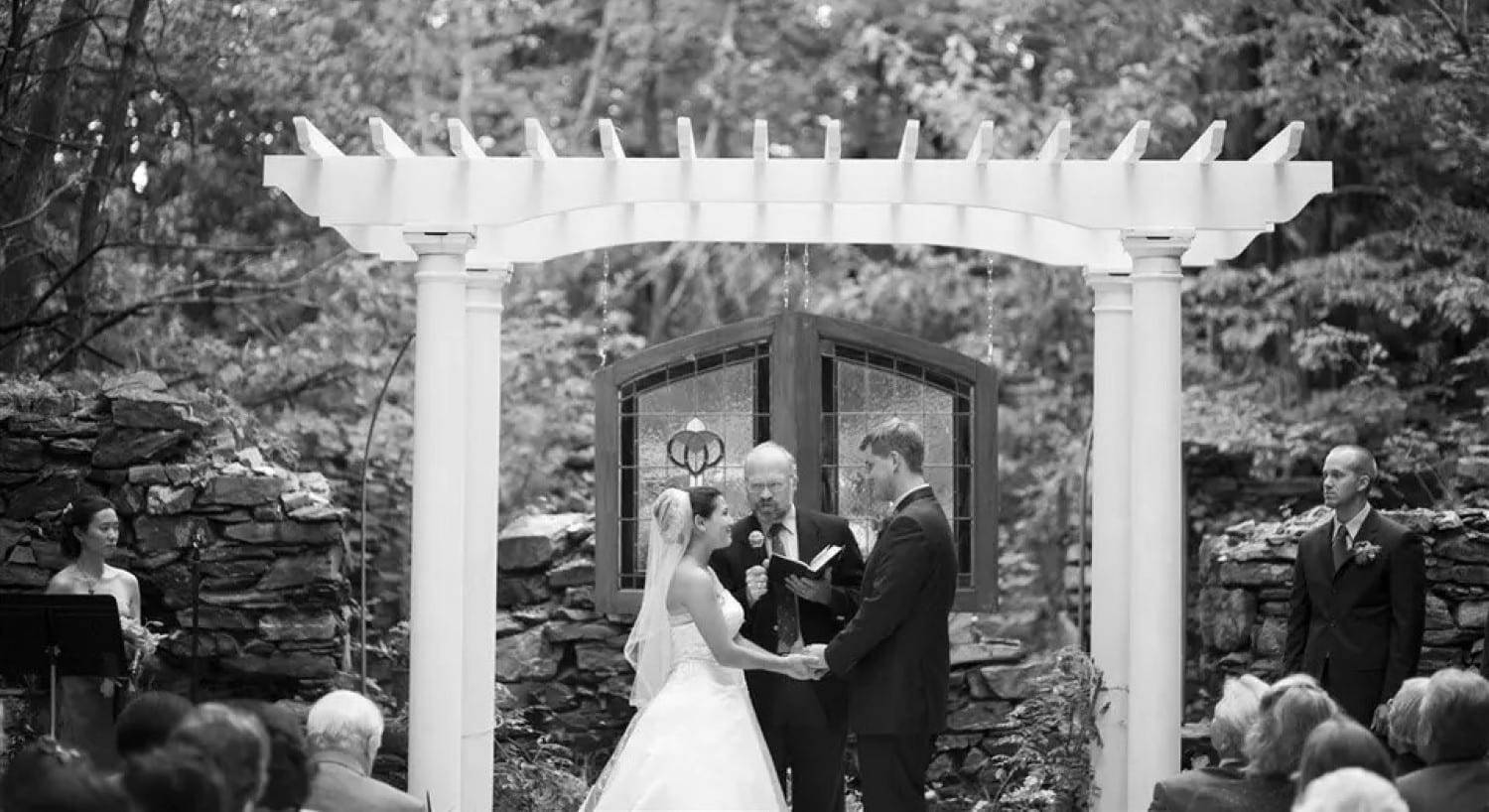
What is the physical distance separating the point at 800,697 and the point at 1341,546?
2168mm

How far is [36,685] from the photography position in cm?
816

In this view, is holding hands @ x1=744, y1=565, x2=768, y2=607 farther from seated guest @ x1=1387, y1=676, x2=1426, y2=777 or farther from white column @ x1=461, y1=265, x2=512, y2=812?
seated guest @ x1=1387, y1=676, x2=1426, y2=777

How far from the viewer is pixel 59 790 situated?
12.5ft

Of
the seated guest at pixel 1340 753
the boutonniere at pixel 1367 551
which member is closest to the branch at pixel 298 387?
the boutonniere at pixel 1367 551

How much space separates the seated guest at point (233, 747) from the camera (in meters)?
4.17

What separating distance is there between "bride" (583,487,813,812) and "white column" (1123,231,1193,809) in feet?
4.37

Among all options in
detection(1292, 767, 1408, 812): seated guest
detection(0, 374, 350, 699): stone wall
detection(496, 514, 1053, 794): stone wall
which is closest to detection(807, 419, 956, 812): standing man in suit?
detection(496, 514, 1053, 794): stone wall

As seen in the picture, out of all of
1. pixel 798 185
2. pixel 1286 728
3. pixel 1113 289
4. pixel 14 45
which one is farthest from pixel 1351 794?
pixel 14 45

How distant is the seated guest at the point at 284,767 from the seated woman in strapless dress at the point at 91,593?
3.07 m

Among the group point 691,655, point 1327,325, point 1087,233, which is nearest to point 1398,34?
point 1327,325

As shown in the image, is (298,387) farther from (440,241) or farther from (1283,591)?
(1283,591)

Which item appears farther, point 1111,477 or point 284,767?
point 1111,477

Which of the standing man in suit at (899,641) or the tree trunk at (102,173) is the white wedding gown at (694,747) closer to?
the standing man in suit at (899,641)

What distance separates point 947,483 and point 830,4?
404 inches
